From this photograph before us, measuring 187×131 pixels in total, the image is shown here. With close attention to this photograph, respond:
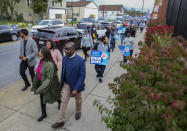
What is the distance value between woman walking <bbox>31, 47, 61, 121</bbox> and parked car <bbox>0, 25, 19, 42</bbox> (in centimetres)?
1276

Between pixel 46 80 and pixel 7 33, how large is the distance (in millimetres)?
13324

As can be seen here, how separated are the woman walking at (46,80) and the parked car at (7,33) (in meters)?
12.8

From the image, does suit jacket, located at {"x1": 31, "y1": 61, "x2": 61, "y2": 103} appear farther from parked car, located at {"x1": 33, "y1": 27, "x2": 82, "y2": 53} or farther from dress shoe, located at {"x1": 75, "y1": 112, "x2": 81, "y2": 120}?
parked car, located at {"x1": 33, "y1": 27, "x2": 82, "y2": 53}

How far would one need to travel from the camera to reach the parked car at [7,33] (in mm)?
13530

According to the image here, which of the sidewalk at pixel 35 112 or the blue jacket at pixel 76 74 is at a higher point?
the blue jacket at pixel 76 74

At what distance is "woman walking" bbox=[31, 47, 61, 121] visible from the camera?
10.2ft

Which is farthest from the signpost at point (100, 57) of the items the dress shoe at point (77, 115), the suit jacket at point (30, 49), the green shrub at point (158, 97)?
the green shrub at point (158, 97)

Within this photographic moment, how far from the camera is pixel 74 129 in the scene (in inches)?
130

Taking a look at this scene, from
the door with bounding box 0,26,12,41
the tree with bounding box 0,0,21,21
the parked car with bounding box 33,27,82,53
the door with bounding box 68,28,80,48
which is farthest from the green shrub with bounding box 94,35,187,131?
the tree with bounding box 0,0,21,21

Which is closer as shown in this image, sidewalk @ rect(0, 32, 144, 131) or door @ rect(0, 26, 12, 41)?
sidewalk @ rect(0, 32, 144, 131)

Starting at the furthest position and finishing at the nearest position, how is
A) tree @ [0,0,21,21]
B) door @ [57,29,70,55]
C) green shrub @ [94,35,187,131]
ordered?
1. tree @ [0,0,21,21]
2. door @ [57,29,70,55]
3. green shrub @ [94,35,187,131]

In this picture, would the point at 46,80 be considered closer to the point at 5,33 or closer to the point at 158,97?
A: the point at 158,97

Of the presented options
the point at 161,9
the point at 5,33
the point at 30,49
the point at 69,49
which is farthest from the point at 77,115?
the point at 161,9

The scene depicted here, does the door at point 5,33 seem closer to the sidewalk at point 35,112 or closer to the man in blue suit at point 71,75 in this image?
the sidewalk at point 35,112
